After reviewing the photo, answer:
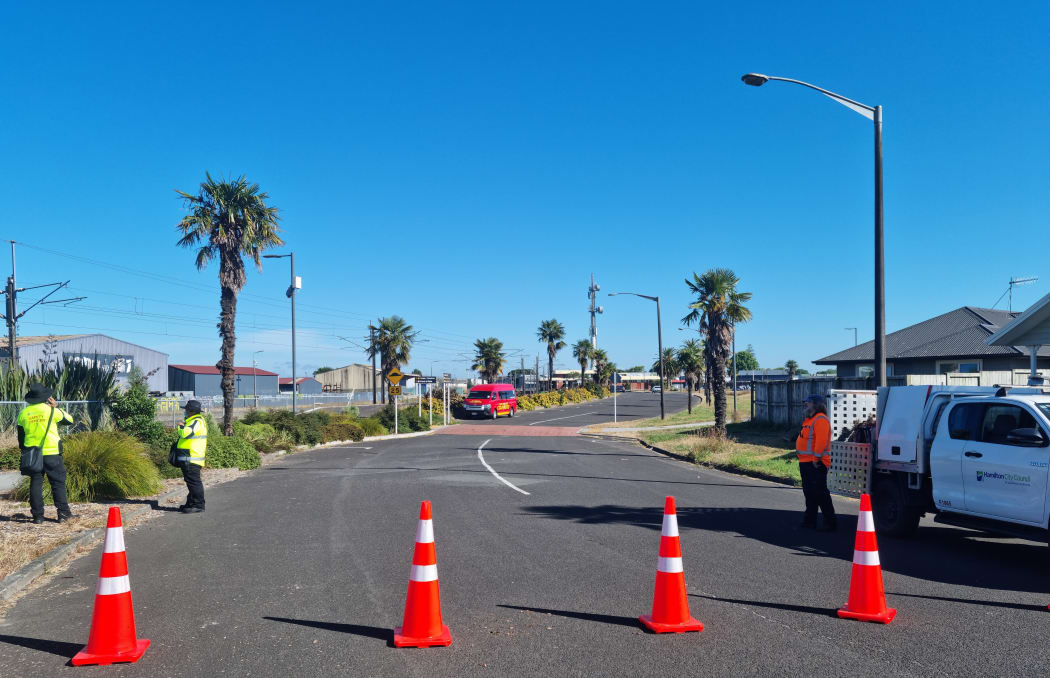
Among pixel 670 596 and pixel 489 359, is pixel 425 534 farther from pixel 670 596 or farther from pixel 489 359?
pixel 489 359

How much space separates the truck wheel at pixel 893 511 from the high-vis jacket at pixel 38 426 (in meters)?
10.1

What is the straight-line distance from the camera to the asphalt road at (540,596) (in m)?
4.98

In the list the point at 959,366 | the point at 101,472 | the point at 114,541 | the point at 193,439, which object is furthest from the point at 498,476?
the point at 959,366

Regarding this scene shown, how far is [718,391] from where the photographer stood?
89.0ft

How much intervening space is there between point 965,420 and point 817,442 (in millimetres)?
1716

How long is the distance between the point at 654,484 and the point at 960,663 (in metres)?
10.1

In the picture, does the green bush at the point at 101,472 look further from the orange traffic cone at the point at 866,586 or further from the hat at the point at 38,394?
the orange traffic cone at the point at 866,586

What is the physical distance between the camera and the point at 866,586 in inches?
229

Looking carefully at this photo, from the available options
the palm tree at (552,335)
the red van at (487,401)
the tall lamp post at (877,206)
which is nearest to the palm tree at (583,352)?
the palm tree at (552,335)

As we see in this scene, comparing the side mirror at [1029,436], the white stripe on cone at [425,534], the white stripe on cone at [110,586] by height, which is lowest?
the white stripe on cone at [110,586]

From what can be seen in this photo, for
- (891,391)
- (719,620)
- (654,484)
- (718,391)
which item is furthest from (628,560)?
(718,391)

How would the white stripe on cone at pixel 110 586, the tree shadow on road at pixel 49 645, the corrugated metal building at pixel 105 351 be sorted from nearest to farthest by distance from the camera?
the white stripe on cone at pixel 110 586, the tree shadow on road at pixel 49 645, the corrugated metal building at pixel 105 351

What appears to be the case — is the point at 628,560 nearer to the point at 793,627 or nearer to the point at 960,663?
the point at 793,627

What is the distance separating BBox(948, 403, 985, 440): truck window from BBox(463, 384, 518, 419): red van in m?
39.4
